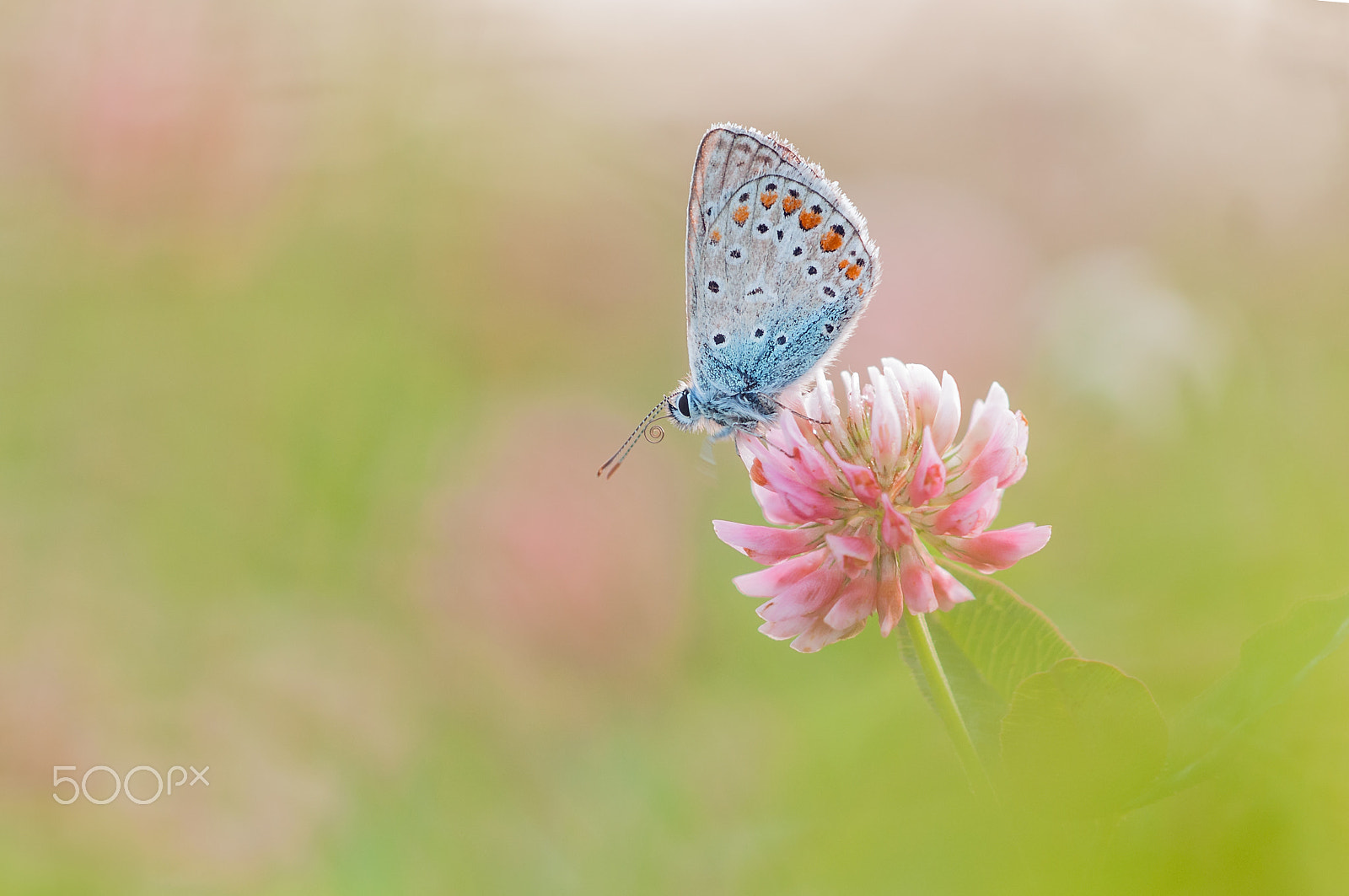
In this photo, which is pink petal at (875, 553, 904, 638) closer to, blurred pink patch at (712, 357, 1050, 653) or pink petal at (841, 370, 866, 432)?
blurred pink patch at (712, 357, 1050, 653)

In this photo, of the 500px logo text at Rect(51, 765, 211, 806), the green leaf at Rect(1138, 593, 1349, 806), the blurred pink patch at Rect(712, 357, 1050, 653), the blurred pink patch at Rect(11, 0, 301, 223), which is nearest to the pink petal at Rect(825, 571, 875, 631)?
the blurred pink patch at Rect(712, 357, 1050, 653)

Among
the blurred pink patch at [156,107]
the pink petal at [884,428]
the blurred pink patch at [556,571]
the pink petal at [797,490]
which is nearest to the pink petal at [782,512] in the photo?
the pink petal at [797,490]

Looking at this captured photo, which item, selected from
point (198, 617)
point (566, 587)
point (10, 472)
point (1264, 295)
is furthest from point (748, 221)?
point (1264, 295)

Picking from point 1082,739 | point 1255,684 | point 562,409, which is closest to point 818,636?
point 1082,739

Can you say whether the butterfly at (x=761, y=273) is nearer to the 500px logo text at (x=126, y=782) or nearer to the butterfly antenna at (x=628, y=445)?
the butterfly antenna at (x=628, y=445)

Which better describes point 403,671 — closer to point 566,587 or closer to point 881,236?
point 566,587

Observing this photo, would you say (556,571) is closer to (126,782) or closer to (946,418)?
(126,782)
